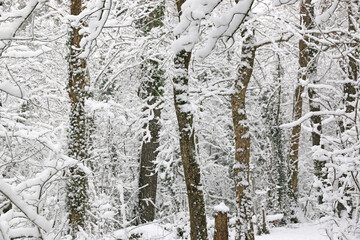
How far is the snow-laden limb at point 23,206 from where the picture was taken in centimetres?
219

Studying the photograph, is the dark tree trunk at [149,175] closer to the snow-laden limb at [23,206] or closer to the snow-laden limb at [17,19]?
the snow-laden limb at [23,206]

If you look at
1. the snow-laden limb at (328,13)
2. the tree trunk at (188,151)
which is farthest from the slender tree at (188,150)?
the snow-laden limb at (328,13)

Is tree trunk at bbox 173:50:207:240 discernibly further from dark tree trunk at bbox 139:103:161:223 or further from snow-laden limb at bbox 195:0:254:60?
dark tree trunk at bbox 139:103:161:223

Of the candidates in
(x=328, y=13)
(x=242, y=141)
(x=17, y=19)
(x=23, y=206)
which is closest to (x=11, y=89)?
(x=17, y=19)

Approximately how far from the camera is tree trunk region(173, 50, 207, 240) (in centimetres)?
577

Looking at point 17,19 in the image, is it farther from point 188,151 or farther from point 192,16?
point 188,151

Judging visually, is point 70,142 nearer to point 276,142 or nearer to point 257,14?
point 257,14

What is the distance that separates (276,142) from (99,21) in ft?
54.5

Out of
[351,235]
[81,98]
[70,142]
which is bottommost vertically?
[351,235]

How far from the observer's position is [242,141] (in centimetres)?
753

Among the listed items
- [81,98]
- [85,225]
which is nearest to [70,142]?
[81,98]

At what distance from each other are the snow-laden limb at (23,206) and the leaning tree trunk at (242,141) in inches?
213

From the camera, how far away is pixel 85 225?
7.32 m

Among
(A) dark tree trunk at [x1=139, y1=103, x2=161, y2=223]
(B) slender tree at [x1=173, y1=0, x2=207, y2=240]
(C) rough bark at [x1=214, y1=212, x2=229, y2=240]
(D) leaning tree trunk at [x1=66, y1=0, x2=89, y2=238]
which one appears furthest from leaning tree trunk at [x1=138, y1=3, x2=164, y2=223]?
(B) slender tree at [x1=173, y1=0, x2=207, y2=240]
